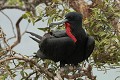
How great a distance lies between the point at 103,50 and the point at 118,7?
0.42 metres

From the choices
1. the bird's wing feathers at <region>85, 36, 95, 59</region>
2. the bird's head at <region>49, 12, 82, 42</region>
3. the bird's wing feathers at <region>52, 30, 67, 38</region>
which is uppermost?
the bird's head at <region>49, 12, 82, 42</region>

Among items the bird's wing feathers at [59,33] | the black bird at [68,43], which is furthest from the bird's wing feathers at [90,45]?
the bird's wing feathers at [59,33]

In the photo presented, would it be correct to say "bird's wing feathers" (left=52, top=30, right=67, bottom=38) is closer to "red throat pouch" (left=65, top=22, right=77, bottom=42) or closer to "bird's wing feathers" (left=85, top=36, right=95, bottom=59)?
"red throat pouch" (left=65, top=22, right=77, bottom=42)

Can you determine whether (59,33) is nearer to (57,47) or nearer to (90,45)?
(57,47)

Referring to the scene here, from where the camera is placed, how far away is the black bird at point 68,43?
2197mm

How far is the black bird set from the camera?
2197mm

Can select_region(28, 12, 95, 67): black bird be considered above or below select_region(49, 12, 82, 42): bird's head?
below

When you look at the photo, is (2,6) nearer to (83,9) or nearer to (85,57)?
(83,9)

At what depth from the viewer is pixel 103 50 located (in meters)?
2.32

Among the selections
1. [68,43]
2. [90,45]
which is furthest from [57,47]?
[90,45]

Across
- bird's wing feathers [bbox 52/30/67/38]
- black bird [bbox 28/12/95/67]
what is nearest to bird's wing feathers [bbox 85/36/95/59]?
black bird [bbox 28/12/95/67]

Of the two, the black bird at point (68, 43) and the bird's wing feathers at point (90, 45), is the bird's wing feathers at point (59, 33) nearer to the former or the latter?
the black bird at point (68, 43)

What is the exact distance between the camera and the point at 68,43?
218 centimetres

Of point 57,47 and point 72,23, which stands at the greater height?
point 72,23
